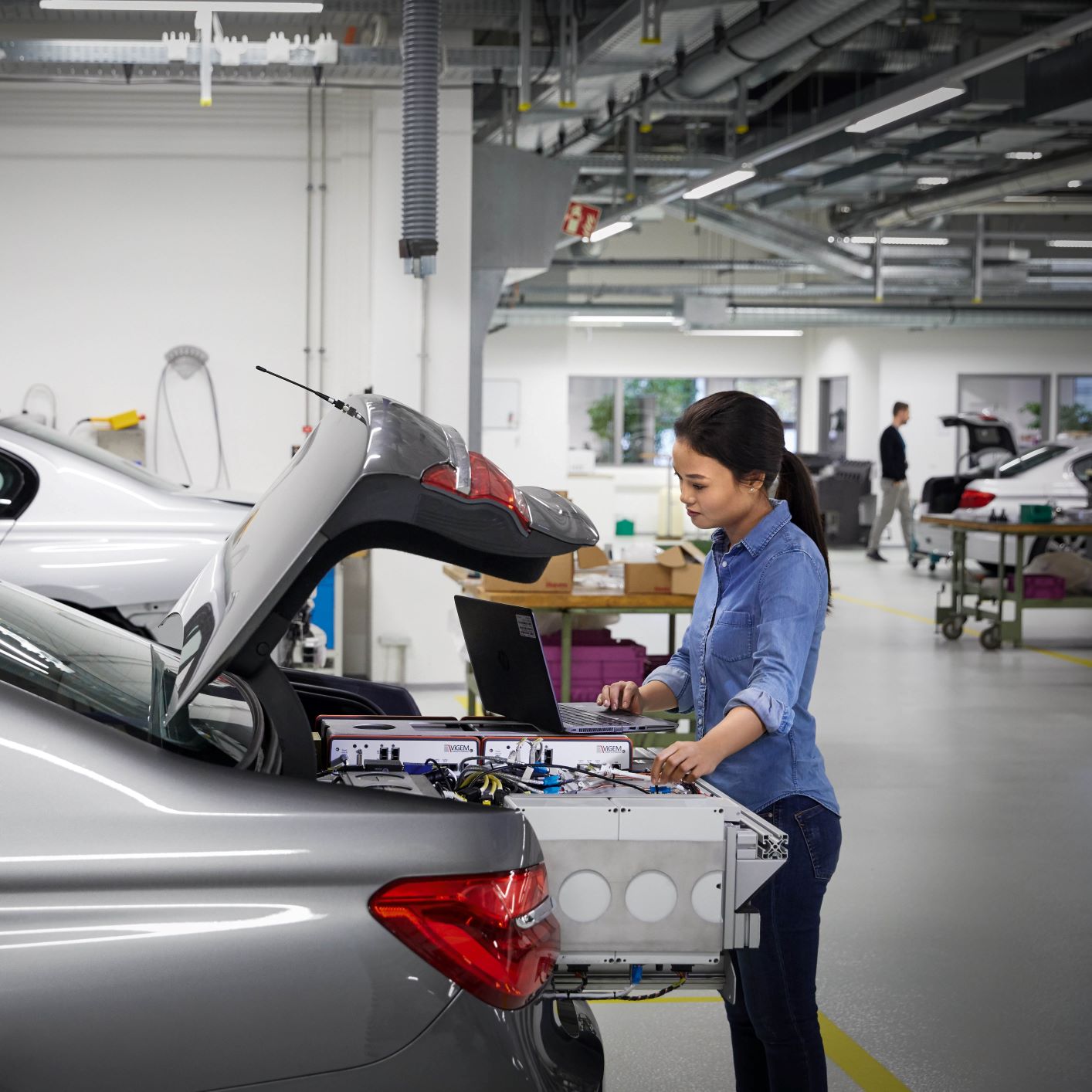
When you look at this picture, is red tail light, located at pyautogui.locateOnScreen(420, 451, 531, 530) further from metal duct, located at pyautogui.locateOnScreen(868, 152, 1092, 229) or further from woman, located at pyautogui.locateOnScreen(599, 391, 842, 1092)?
metal duct, located at pyautogui.locateOnScreen(868, 152, 1092, 229)

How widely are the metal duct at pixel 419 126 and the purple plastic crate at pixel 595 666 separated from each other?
2.25m

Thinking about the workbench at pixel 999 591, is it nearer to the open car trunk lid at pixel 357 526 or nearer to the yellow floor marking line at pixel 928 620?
Result: the yellow floor marking line at pixel 928 620

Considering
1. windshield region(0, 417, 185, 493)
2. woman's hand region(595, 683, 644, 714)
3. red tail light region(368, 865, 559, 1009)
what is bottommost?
red tail light region(368, 865, 559, 1009)

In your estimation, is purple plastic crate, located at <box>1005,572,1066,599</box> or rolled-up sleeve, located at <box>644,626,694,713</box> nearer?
rolled-up sleeve, located at <box>644,626,694,713</box>

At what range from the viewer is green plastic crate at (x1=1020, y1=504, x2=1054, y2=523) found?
9.36 meters

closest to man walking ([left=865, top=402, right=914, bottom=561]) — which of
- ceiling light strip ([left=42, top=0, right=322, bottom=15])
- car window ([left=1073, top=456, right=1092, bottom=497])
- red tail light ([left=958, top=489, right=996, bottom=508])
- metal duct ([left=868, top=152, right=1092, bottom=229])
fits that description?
metal duct ([left=868, top=152, right=1092, bottom=229])

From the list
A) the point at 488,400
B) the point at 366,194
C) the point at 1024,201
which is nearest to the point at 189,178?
the point at 366,194

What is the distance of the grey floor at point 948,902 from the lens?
118 inches

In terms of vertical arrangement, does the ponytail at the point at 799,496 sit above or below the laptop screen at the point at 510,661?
above

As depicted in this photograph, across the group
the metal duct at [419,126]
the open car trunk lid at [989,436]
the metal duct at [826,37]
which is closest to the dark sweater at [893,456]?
the open car trunk lid at [989,436]

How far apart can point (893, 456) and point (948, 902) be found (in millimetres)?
11969

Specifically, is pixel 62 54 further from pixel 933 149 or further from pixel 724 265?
pixel 724 265

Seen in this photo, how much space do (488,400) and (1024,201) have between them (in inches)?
315

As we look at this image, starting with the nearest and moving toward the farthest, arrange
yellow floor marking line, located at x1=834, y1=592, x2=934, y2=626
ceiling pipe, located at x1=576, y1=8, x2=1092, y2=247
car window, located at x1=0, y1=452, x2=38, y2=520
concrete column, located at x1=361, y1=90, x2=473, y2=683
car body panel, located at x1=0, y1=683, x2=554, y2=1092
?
car body panel, located at x1=0, y1=683, x2=554, y2=1092
car window, located at x1=0, y1=452, x2=38, y2=520
ceiling pipe, located at x1=576, y1=8, x2=1092, y2=247
concrete column, located at x1=361, y1=90, x2=473, y2=683
yellow floor marking line, located at x1=834, y1=592, x2=934, y2=626
